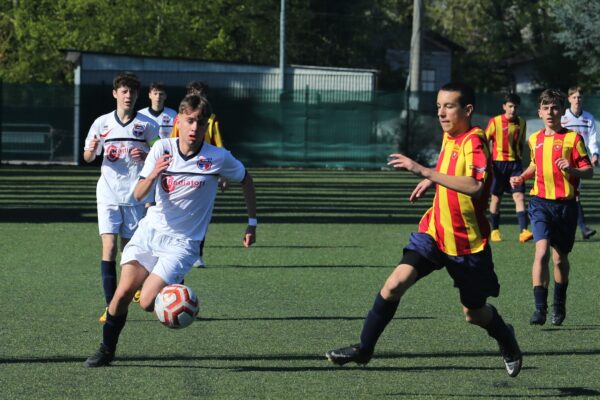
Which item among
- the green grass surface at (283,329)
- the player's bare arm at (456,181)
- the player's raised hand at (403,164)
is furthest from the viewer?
the green grass surface at (283,329)

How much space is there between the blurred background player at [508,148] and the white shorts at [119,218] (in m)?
7.82

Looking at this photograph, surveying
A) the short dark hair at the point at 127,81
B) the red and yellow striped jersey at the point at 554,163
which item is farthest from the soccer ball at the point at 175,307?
the red and yellow striped jersey at the point at 554,163

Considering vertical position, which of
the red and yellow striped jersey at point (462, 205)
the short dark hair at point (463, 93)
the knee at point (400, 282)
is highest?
the short dark hair at point (463, 93)

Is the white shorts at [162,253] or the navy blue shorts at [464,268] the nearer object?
the navy blue shorts at [464,268]

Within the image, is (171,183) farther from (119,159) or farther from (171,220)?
(119,159)

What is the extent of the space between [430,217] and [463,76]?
69164 mm

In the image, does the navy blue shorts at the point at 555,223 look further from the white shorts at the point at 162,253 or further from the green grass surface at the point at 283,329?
the white shorts at the point at 162,253

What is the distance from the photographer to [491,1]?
75062 mm

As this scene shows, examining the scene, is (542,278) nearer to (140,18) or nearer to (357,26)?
(140,18)

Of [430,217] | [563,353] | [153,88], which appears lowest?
[563,353]

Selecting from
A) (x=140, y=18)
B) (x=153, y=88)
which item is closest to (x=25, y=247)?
(x=153, y=88)

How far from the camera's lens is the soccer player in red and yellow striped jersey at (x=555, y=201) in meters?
9.95

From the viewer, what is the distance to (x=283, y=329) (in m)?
9.48

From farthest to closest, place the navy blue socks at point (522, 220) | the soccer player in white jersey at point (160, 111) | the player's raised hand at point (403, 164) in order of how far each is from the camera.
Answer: the navy blue socks at point (522, 220) → the soccer player in white jersey at point (160, 111) → the player's raised hand at point (403, 164)
